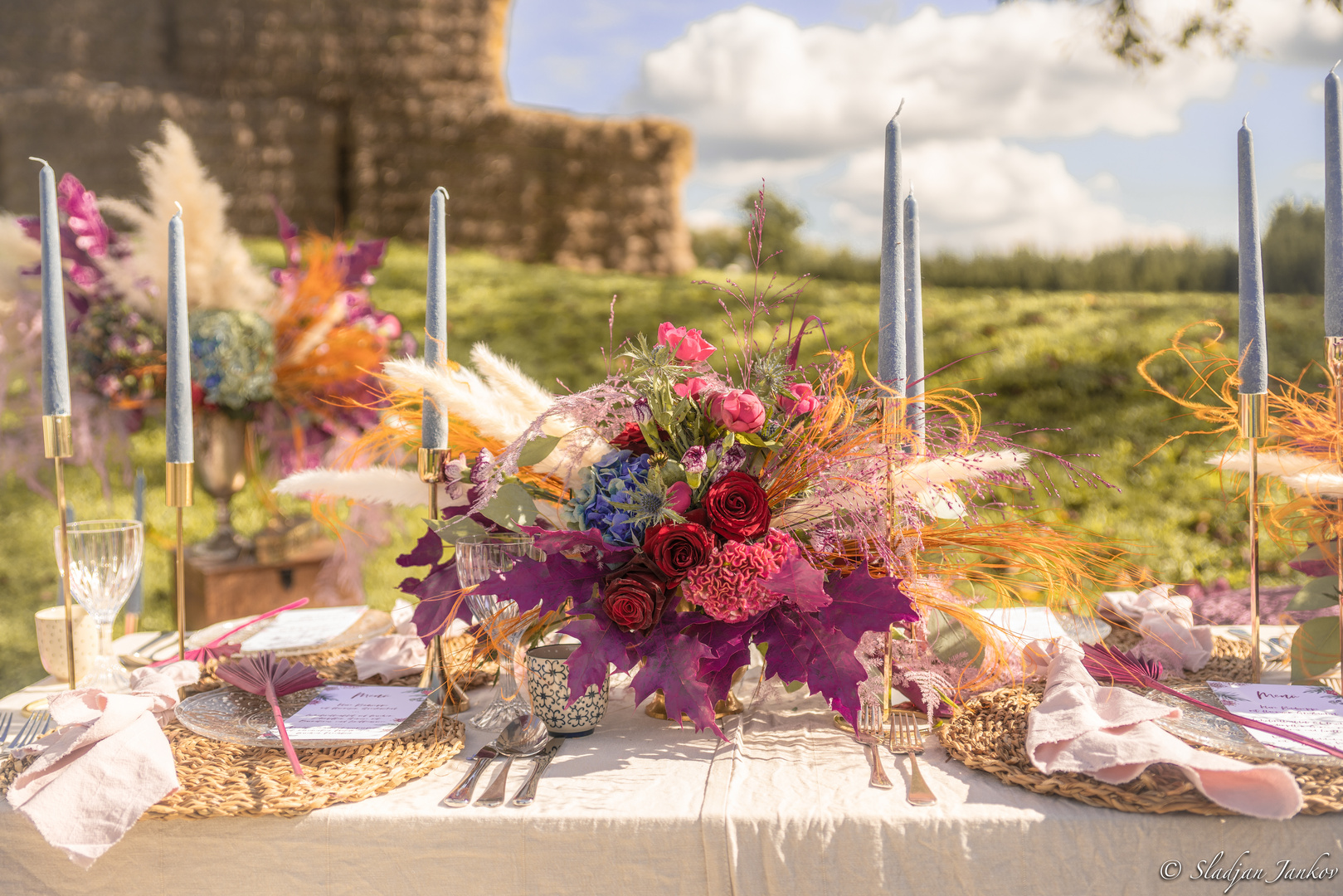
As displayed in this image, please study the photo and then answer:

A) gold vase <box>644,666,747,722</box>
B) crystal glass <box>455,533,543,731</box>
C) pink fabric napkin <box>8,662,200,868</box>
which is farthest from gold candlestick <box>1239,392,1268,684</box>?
pink fabric napkin <box>8,662,200,868</box>

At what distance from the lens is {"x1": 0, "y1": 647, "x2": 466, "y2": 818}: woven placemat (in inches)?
36.0

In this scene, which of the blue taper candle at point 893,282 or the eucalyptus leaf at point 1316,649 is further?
the eucalyptus leaf at point 1316,649

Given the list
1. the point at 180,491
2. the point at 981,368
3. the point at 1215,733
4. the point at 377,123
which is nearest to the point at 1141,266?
the point at 981,368

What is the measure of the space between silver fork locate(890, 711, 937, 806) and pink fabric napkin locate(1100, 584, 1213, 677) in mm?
405

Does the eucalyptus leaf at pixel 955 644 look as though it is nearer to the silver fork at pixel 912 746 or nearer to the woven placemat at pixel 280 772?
the silver fork at pixel 912 746

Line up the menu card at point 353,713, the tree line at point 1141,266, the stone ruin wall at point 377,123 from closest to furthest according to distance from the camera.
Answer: the menu card at point 353,713
the tree line at point 1141,266
the stone ruin wall at point 377,123

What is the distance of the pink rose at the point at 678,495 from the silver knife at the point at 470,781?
1.20 ft

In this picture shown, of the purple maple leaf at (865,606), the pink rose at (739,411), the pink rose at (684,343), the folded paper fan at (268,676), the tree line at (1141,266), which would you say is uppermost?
the tree line at (1141,266)

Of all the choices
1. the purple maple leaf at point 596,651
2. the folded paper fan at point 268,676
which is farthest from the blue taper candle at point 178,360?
the purple maple leaf at point 596,651

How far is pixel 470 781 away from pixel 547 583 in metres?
0.23

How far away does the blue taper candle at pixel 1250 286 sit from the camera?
1.12m

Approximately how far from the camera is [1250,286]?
3.69 feet

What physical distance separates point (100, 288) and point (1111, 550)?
208cm

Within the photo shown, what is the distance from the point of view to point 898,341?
106cm
